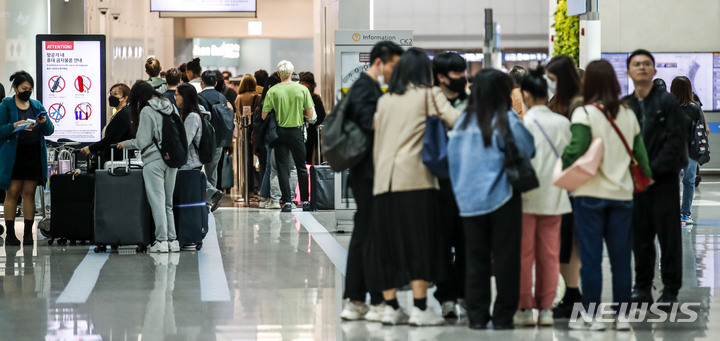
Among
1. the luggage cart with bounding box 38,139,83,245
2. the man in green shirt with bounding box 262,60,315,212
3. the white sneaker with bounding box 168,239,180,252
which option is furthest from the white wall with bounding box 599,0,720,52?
the white sneaker with bounding box 168,239,180,252

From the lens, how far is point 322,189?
46.4ft

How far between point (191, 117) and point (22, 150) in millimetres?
1662

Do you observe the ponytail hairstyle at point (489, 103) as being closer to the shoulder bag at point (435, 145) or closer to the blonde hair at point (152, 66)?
the shoulder bag at point (435, 145)

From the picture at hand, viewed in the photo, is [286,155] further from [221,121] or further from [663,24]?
[663,24]

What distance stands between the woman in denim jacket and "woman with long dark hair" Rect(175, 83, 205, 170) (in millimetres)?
4809

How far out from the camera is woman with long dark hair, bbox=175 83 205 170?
34.7 ft

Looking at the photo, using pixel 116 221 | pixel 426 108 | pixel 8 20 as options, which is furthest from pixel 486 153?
pixel 8 20

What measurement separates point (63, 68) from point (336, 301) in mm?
6196

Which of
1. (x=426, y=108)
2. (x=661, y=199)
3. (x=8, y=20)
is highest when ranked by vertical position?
(x=8, y=20)

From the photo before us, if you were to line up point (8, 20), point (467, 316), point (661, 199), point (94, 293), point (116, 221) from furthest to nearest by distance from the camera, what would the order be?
point (8, 20) → point (116, 221) → point (94, 293) → point (661, 199) → point (467, 316)

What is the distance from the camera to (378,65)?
661 cm

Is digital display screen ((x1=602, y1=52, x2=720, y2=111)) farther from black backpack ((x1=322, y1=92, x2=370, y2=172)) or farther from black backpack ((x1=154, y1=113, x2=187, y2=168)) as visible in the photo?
black backpack ((x1=322, y1=92, x2=370, y2=172))

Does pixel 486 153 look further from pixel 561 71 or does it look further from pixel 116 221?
pixel 116 221

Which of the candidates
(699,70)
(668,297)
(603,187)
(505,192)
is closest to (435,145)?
(505,192)
